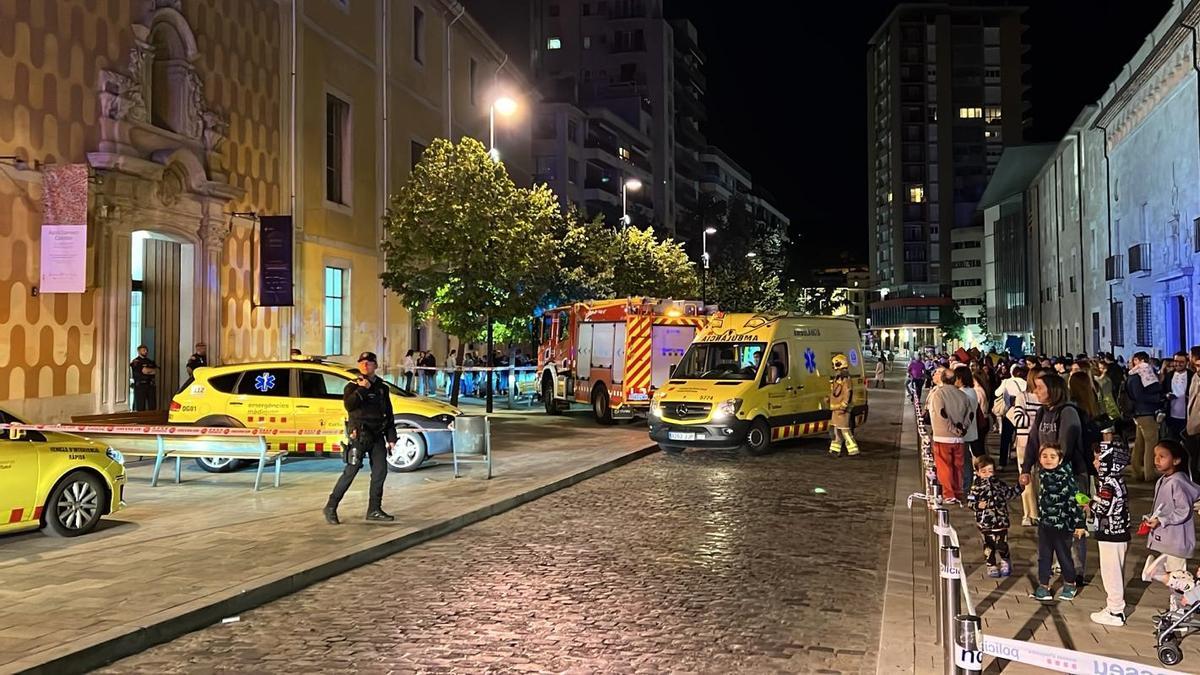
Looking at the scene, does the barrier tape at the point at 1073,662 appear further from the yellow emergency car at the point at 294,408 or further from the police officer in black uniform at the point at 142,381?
the police officer in black uniform at the point at 142,381

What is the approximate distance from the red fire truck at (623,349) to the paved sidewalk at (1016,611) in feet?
41.0

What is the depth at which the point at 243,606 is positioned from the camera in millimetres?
6941

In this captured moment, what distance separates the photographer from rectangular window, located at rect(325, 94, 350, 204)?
24.6 meters

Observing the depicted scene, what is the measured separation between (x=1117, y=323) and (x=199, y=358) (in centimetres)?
2959

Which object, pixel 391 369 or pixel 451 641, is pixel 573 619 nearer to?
pixel 451 641

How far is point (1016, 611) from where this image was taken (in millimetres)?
6473

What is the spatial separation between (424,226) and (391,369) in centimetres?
582

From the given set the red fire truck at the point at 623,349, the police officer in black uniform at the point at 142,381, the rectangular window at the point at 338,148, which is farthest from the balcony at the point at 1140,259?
the police officer in black uniform at the point at 142,381

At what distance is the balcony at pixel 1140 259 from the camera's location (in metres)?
27.4

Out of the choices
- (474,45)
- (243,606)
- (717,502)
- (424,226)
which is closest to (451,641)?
(243,606)

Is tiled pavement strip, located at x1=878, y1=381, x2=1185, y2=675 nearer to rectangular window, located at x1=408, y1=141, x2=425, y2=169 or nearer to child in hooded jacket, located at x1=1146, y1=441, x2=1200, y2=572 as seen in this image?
child in hooded jacket, located at x1=1146, y1=441, x2=1200, y2=572

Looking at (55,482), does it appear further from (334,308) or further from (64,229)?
(334,308)

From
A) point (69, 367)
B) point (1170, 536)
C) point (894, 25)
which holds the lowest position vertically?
point (1170, 536)

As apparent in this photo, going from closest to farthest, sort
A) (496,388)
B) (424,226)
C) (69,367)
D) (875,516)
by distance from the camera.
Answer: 1. (875,516)
2. (69,367)
3. (424,226)
4. (496,388)
